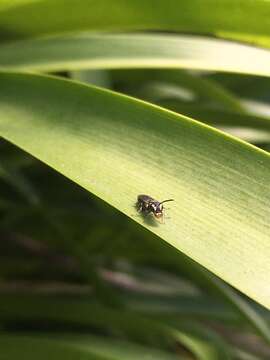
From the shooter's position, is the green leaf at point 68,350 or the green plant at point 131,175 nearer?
the green plant at point 131,175

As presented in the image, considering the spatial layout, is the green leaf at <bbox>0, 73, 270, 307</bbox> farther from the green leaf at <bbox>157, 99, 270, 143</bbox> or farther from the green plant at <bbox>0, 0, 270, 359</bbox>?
the green leaf at <bbox>157, 99, 270, 143</bbox>

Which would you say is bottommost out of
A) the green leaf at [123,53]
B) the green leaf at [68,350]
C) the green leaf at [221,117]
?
the green leaf at [68,350]

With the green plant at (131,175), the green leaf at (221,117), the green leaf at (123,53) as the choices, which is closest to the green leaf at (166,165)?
the green plant at (131,175)

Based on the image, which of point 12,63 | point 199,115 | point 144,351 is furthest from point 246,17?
point 144,351

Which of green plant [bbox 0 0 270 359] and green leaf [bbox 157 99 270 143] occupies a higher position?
green leaf [bbox 157 99 270 143]

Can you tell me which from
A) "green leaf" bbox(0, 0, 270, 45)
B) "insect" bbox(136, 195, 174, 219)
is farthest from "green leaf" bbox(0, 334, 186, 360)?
"green leaf" bbox(0, 0, 270, 45)

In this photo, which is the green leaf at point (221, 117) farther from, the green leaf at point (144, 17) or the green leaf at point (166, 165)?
the green leaf at point (166, 165)
